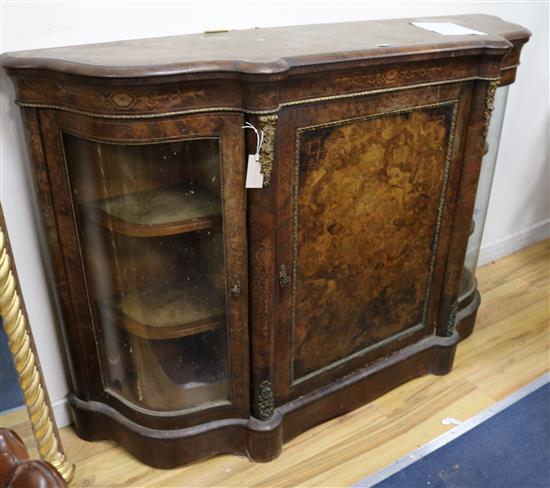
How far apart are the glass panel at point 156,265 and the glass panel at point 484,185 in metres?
0.90

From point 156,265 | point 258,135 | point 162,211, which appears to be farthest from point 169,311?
point 258,135

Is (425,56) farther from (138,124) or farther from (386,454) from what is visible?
(386,454)

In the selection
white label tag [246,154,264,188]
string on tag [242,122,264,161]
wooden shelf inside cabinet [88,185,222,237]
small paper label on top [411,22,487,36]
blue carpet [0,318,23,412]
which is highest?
small paper label on top [411,22,487,36]

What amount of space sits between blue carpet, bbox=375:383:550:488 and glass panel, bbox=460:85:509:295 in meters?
0.45

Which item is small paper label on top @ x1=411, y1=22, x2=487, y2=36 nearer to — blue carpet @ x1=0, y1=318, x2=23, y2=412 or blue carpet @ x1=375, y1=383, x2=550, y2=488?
blue carpet @ x1=375, y1=383, x2=550, y2=488

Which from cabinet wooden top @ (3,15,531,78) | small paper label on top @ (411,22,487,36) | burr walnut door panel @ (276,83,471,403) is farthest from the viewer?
small paper label on top @ (411,22,487,36)

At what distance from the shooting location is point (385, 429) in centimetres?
162

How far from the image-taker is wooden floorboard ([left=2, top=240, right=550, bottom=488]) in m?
1.47

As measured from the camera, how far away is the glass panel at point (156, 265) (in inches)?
46.9

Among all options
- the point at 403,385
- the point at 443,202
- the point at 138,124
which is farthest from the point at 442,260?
the point at 138,124

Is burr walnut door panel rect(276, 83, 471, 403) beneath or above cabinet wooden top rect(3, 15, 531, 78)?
beneath

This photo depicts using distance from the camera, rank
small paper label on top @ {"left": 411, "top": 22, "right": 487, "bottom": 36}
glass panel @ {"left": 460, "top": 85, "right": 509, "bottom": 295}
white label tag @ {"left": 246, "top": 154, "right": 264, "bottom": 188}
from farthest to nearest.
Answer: glass panel @ {"left": 460, "top": 85, "right": 509, "bottom": 295}, small paper label on top @ {"left": 411, "top": 22, "right": 487, "bottom": 36}, white label tag @ {"left": 246, "top": 154, "right": 264, "bottom": 188}

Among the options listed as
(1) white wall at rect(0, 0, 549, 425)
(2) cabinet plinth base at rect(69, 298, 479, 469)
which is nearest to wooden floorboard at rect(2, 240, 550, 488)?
(2) cabinet plinth base at rect(69, 298, 479, 469)

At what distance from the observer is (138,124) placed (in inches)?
42.8
